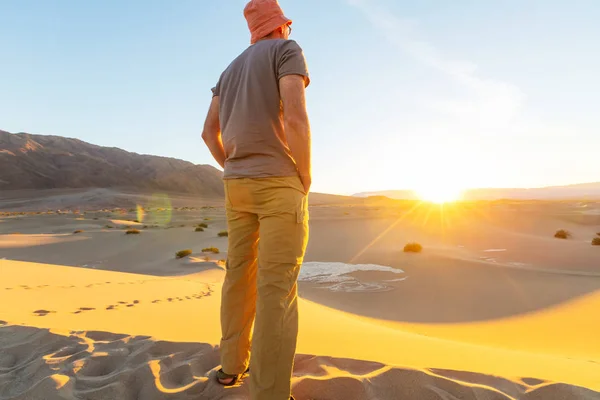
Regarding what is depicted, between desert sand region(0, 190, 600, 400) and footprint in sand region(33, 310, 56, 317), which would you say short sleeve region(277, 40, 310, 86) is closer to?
desert sand region(0, 190, 600, 400)

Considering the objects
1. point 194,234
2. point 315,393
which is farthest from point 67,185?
point 315,393

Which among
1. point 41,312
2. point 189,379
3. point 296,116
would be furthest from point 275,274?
point 41,312

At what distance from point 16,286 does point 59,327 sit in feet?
11.7

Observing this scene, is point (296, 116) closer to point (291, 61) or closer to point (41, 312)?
point (291, 61)

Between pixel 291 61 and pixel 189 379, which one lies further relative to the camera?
pixel 189 379

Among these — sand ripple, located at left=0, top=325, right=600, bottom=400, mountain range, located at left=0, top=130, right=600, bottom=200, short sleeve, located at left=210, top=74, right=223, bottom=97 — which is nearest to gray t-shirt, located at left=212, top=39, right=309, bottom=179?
short sleeve, located at left=210, top=74, right=223, bottom=97

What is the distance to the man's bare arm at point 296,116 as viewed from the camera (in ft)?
6.98

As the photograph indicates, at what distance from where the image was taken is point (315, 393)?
8.05 feet

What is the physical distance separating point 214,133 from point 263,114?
63cm

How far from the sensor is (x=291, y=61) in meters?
2.17

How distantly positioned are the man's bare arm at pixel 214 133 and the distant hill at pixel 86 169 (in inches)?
4320

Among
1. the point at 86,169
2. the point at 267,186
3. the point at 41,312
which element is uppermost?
the point at 86,169

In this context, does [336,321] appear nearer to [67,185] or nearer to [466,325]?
[466,325]

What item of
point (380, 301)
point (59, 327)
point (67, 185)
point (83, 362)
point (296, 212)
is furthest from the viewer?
point (67, 185)
